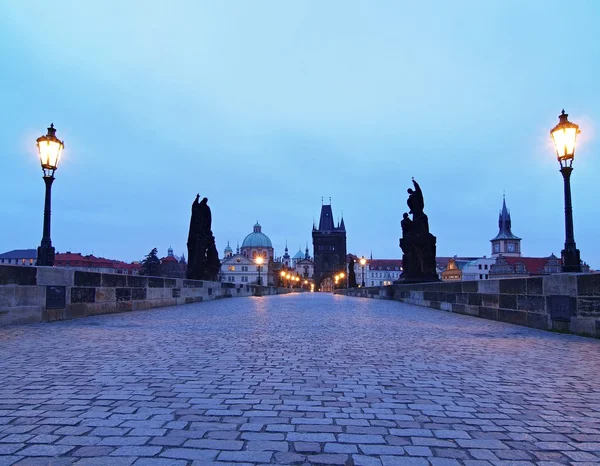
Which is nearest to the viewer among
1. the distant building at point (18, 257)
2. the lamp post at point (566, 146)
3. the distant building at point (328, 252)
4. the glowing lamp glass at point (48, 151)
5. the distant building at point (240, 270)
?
the lamp post at point (566, 146)

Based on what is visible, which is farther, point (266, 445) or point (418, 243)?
point (418, 243)

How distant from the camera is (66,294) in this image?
9.51 metres

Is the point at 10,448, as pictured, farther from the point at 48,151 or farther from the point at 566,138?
the point at 566,138

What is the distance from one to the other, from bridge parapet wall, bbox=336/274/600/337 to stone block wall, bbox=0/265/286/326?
29.0 feet

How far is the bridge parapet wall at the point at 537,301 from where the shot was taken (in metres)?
7.36

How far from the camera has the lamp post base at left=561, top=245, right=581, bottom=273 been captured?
892 cm

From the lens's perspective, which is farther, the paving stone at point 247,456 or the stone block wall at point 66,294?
the stone block wall at point 66,294

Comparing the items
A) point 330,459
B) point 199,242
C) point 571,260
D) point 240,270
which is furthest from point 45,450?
point 240,270

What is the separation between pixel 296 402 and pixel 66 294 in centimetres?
746

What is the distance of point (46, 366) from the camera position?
15.7 ft

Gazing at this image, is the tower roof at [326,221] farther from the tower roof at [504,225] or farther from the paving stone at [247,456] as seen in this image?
the paving stone at [247,456]

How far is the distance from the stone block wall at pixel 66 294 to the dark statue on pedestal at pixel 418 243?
33.2ft

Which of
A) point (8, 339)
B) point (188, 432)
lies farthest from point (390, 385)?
point (8, 339)

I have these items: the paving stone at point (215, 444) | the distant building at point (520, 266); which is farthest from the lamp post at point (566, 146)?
the distant building at point (520, 266)
